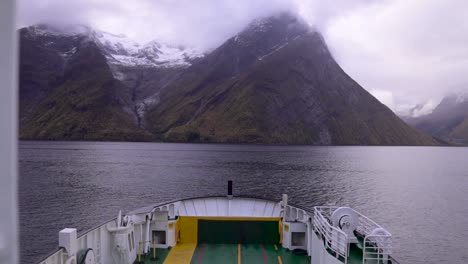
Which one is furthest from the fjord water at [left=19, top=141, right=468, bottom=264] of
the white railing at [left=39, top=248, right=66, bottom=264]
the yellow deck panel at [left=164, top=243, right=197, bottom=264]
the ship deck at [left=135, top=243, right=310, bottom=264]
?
the white railing at [left=39, top=248, right=66, bottom=264]

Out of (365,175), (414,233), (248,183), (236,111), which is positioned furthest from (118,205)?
(236,111)

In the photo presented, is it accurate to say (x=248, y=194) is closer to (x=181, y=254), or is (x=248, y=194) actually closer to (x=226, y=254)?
(x=226, y=254)

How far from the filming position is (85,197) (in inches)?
1788

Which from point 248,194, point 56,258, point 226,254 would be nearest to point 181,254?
point 226,254

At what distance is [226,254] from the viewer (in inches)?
479

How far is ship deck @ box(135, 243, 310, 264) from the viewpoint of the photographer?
11516mm

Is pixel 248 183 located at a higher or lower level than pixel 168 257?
lower

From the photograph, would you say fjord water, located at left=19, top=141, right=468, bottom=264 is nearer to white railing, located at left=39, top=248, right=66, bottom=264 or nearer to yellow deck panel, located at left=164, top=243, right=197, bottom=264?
yellow deck panel, located at left=164, top=243, right=197, bottom=264

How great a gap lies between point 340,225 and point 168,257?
Result: 18.0ft

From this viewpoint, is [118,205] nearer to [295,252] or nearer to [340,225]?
[295,252]

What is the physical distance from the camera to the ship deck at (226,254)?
1152 centimetres

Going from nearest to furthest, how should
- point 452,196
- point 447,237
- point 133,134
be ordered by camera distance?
point 447,237
point 452,196
point 133,134

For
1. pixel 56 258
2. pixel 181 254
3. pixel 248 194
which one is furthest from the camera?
pixel 248 194

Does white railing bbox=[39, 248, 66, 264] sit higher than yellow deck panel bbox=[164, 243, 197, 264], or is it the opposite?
white railing bbox=[39, 248, 66, 264]
